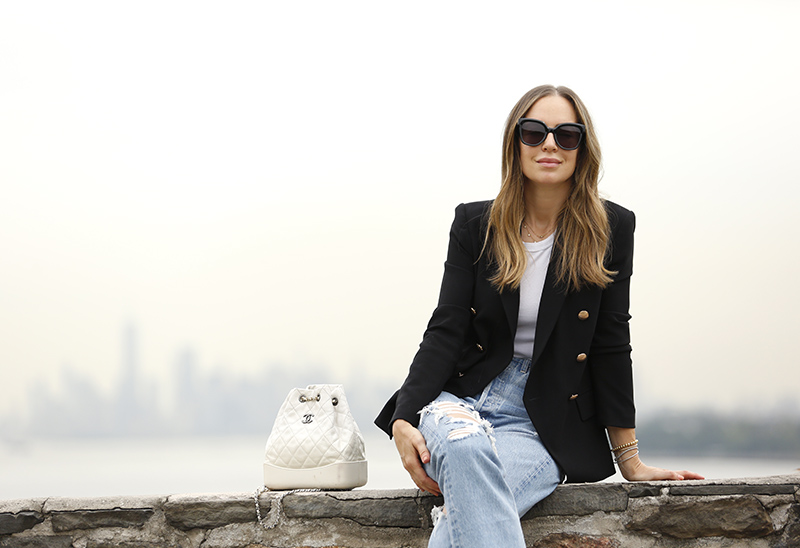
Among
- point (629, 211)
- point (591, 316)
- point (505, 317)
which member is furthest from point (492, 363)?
point (629, 211)

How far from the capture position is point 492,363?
2066mm

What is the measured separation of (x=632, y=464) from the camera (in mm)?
2137

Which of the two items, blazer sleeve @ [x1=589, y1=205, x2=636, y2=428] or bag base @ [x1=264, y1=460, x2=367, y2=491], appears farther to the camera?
bag base @ [x1=264, y1=460, x2=367, y2=491]

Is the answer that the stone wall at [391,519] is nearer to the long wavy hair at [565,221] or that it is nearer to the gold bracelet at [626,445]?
the gold bracelet at [626,445]

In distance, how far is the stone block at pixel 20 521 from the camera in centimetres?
228

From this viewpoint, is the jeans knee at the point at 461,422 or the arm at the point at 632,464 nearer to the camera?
the jeans knee at the point at 461,422

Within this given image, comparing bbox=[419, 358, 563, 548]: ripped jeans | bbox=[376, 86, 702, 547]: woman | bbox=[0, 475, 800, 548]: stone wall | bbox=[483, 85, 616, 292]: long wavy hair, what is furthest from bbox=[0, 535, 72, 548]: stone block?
bbox=[483, 85, 616, 292]: long wavy hair

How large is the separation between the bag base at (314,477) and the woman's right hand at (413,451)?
348 mm

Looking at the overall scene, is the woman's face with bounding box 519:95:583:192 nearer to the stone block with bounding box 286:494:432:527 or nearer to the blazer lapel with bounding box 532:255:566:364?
the blazer lapel with bounding box 532:255:566:364

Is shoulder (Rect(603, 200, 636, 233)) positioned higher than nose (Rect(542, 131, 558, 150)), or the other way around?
nose (Rect(542, 131, 558, 150))

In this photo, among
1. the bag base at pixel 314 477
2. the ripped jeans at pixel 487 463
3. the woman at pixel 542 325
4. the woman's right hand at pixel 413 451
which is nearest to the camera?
the ripped jeans at pixel 487 463

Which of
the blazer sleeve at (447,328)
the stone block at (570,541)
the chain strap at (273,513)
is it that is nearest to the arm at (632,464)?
the stone block at (570,541)

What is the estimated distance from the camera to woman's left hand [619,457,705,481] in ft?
6.92

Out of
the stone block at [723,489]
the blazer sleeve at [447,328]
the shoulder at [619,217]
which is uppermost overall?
the shoulder at [619,217]
